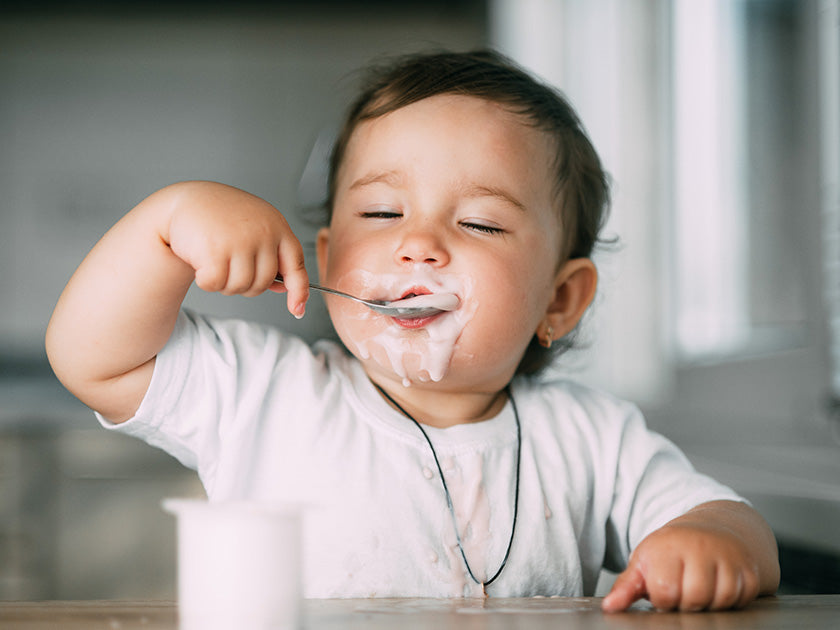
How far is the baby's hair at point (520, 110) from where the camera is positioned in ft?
3.13

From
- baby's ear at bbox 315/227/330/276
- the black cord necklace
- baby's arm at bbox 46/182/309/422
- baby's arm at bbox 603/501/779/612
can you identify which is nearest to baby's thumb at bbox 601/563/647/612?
baby's arm at bbox 603/501/779/612

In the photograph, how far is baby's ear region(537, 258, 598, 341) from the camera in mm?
1029

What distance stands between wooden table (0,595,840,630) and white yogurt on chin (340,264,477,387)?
284 mm

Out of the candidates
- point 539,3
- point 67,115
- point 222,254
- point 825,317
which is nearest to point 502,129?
point 222,254

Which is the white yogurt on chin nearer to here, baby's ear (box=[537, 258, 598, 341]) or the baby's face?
the baby's face

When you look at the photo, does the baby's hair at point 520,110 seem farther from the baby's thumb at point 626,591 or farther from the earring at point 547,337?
the baby's thumb at point 626,591

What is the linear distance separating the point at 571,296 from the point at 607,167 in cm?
149

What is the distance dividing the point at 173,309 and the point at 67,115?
10.5 ft

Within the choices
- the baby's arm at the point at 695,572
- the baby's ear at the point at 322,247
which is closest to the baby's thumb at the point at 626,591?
the baby's arm at the point at 695,572

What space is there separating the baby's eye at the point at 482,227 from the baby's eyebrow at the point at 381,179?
85 millimetres

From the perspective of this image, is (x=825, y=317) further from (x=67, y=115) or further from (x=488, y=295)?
(x=67, y=115)

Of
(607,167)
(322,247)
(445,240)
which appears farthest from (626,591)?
(607,167)

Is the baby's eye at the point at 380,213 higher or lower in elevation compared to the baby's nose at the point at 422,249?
higher

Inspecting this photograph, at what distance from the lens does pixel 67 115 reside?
11.6ft
